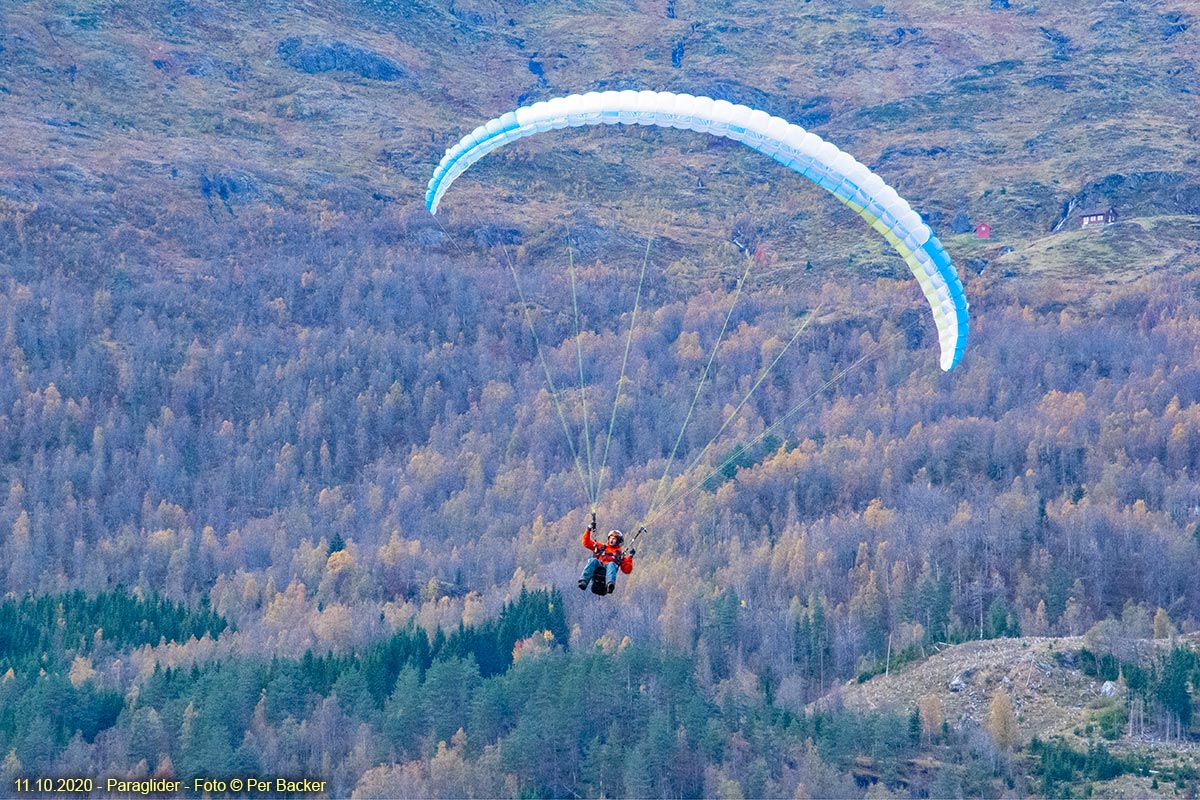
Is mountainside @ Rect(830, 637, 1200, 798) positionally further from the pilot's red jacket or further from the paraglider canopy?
Answer: the pilot's red jacket

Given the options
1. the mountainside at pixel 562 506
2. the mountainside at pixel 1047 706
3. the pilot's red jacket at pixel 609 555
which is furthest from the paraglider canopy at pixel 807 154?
the mountainside at pixel 1047 706

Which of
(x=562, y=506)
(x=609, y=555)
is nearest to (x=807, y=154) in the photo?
(x=609, y=555)

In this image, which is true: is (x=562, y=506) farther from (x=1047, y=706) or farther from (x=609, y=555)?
(x=609, y=555)

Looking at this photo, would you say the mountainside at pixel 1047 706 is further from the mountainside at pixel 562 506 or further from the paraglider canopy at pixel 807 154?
the paraglider canopy at pixel 807 154

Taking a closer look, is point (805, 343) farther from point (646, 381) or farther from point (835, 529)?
point (835, 529)

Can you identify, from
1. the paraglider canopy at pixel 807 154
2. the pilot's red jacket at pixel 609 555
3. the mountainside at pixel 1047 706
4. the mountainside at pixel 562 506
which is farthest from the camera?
the mountainside at pixel 562 506

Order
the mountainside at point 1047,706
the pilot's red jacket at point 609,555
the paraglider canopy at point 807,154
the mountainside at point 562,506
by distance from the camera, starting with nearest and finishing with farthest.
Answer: the pilot's red jacket at point 609,555, the paraglider canopy at point 807,154, the mountainside at point 1047,706, the mountainside at point 562,506

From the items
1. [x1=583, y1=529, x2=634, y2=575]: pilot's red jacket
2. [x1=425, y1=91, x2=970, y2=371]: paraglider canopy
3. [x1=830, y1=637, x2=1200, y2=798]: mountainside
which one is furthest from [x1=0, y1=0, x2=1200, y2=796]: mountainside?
[x1=583, y1=529, x2=634, y2=575]: pilot's red jacket

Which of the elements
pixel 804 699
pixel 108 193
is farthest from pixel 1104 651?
pixel 108 193
